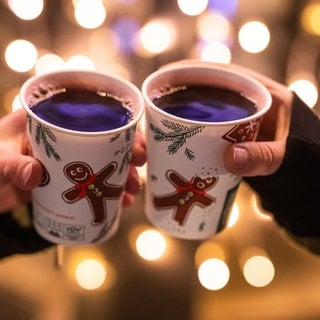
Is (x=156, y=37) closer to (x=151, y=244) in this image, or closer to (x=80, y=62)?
(x=80, y=62)

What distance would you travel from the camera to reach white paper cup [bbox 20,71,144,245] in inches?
29.7

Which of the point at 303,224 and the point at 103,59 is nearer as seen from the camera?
the point at 303,224

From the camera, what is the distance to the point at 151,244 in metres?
1.18

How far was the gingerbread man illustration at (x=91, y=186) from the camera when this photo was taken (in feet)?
2.54

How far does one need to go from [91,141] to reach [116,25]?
1136 mm

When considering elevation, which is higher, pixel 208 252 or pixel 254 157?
pixel 254 157

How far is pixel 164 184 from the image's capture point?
0.85m

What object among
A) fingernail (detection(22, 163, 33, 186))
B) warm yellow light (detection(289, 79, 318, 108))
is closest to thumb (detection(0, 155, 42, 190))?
fingernail (detection(22, 163, 33, 186))

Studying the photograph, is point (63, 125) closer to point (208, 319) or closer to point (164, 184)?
point (164, 184)

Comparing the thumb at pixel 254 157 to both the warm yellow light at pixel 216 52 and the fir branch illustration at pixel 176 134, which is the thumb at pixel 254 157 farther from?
the warm yellow light at pixel 216 52

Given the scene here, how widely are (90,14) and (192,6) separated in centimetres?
29

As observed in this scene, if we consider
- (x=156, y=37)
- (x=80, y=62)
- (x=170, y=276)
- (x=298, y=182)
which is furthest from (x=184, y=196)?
(x=156, y=37)

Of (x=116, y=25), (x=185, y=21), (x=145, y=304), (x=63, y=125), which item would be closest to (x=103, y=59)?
(x=116, y=25)

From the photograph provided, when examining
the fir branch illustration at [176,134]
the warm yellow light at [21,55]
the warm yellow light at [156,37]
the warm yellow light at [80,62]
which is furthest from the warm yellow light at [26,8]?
the fir branch illustration at [176,134]
